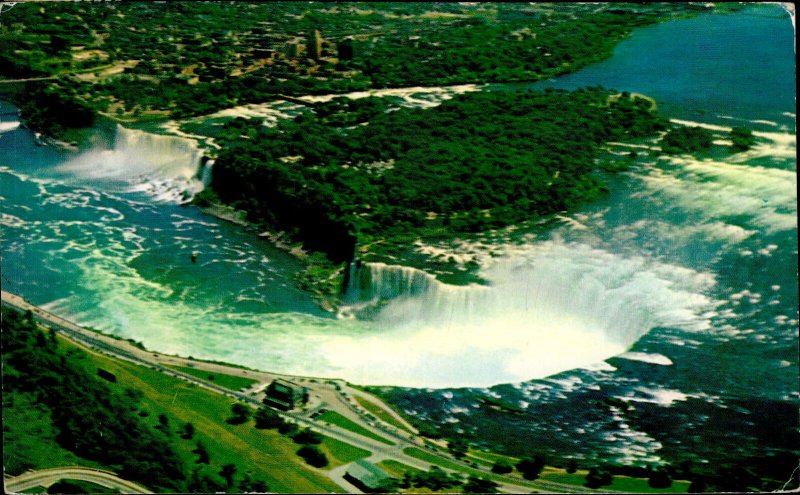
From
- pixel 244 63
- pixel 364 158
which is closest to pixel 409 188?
pixel 364 158

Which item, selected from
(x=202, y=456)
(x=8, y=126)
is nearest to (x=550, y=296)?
(x=202, y=456)

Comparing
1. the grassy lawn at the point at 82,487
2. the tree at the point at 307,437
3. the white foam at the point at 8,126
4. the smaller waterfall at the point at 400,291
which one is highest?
the white foam at the point at 8,126

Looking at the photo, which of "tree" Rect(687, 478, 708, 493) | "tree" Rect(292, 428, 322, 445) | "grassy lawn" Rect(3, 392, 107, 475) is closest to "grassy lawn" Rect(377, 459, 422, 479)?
"tree" Rect(292, 428, 322, 445)

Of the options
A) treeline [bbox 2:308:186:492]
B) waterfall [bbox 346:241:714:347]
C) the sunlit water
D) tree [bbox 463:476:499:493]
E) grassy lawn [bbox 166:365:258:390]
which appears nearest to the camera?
tree [bbox 463:476:499:493]

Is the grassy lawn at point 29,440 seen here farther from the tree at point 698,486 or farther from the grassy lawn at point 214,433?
the tree at point 698,486

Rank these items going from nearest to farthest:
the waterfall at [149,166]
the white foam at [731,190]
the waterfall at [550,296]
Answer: the waterfall at [550,296] < the white foam at [731,190] < the waterfall at [149,166]

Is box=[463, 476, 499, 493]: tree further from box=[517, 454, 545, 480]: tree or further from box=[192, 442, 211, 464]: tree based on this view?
box=[192, 442, 211, 464]: tree

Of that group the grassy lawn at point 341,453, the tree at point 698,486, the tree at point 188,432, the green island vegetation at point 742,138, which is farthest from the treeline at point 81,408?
the green island vegetation at point 742,138
